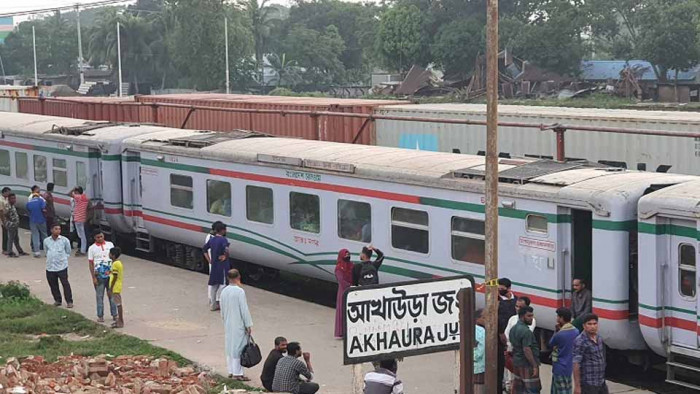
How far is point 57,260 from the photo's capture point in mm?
19031

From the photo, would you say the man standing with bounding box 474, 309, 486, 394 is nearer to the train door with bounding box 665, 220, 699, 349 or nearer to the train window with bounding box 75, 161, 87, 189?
the train door with bounding box 665, 220, 699, 349

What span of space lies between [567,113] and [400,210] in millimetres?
7414

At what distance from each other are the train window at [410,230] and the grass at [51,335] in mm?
3699

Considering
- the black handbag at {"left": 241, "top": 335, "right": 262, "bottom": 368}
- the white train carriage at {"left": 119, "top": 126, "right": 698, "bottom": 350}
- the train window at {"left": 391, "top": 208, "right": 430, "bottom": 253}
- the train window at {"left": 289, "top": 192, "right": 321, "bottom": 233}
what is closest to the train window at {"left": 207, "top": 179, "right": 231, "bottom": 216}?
the white train carriage at {"left": 119, "top": 126, "right": 698, "bottom": 350}

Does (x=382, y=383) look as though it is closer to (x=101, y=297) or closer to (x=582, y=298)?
(x=582, y=298)

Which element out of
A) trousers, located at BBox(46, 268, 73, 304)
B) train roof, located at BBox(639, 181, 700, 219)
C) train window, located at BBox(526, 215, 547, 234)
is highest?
train roof, located at BBox(639, 181, 700, 219)

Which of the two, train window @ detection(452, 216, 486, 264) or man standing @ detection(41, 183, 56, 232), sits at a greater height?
train window @ detection(452, 216, 486, 264)

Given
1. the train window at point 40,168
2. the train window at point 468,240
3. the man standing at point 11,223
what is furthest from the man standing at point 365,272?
the train window at point 40,168

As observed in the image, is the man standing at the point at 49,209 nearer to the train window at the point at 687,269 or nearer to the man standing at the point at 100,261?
the man standing at the point at 100,261

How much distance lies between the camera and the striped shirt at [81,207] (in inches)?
954

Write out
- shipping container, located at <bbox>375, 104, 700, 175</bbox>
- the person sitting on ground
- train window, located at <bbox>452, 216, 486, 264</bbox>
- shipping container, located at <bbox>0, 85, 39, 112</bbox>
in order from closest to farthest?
1. the person sitting on ground
2. train window, located at <bbox>452, 216, 486, 264</bbox>
3. shipping container, located at <bbox>375, 104, 700, 175</bbox>
4. shipping container, located at <bbox>0, 85, 39, 112</bbox>

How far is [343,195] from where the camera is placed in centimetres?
1856

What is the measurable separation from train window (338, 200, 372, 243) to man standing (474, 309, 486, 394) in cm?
549

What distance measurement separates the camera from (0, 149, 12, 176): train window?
29641 millimetres
